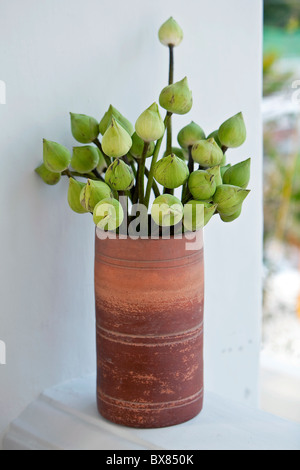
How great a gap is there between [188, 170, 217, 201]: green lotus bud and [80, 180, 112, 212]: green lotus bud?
0.35 feet

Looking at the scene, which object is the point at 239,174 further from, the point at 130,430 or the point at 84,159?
the point at 130,430

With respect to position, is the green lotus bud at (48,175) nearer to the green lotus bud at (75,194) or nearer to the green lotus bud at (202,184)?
the green lotus bud at (75,194)

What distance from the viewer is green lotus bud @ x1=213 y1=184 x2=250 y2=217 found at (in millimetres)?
721

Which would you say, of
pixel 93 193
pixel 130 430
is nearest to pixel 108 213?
pixel 93 193

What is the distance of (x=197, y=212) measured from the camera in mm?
711

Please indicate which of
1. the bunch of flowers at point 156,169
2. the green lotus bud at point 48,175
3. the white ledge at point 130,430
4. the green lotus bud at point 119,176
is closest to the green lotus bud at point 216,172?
the bunch of flowers at point 156,169

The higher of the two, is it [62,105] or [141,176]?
[62,105]

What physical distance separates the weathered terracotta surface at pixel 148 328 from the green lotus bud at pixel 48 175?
0.11m

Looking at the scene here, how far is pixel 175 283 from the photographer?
0.75m

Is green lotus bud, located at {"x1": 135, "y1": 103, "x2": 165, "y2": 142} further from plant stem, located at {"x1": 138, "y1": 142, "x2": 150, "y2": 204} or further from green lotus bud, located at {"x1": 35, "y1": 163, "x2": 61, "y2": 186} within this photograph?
green lotus bud, located at {"x1": 35, "y1": 163, "x2": 61, "y2": 186}

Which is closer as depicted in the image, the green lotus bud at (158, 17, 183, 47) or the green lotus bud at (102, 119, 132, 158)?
the green lotus bud at (102, 119, 132, 158)

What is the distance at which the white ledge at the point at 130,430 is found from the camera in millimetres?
755

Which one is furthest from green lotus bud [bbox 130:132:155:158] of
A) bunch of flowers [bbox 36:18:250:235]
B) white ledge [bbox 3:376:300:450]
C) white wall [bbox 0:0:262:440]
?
white ledge [bbox 3:376:300:450]

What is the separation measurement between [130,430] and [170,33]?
0.56m
